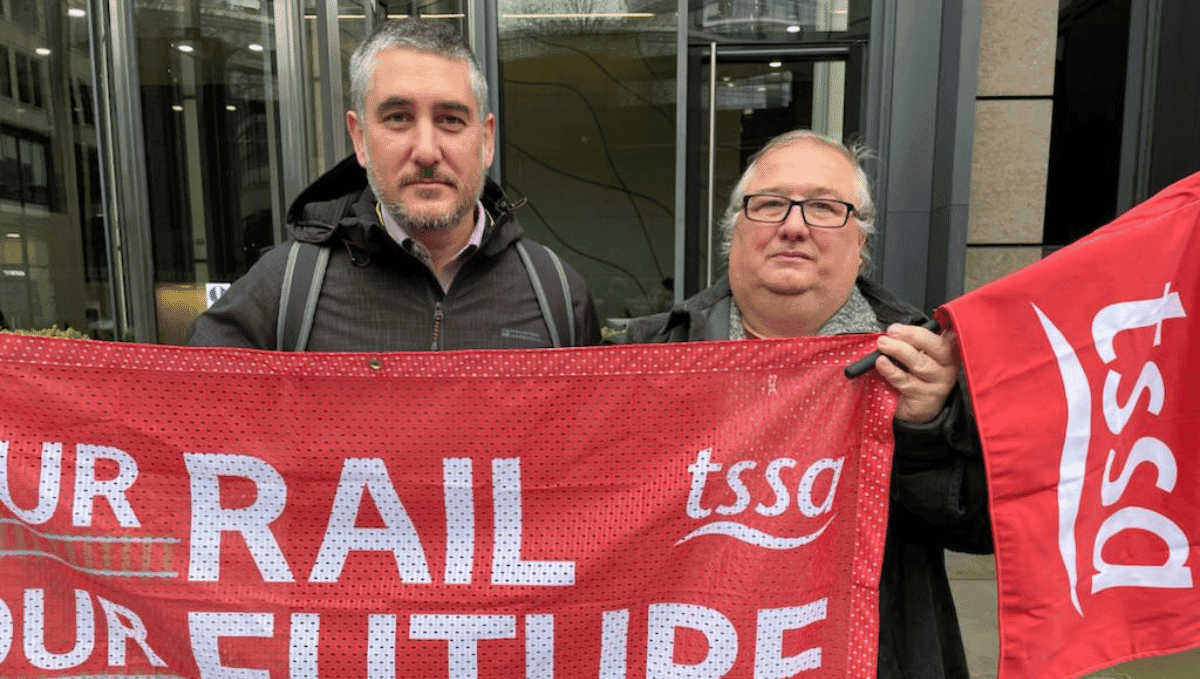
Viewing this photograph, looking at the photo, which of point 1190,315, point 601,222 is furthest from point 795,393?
point 601,222

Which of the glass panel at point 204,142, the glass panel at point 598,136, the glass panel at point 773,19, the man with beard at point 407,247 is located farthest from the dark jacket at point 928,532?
the glass panel at point 204,142

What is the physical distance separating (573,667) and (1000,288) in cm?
128

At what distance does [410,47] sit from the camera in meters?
2.08

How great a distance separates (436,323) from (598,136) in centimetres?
503

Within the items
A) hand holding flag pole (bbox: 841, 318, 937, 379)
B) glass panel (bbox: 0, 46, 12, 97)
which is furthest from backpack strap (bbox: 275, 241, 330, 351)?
glass panel (bbox: 0, 46, 12, 97)

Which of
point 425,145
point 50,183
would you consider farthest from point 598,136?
point 425,145

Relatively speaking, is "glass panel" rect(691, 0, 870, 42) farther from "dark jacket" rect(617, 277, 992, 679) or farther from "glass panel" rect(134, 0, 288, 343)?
"dark jacket" rect(617, 277, 992, 679)

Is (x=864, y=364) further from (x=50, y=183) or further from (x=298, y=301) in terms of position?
(x=50, y=183)

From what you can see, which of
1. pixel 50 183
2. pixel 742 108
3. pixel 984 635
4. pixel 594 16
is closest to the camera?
pixel 984 635

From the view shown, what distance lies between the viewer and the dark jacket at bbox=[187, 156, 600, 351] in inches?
81.8

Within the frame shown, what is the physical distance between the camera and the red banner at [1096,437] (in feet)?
5.95

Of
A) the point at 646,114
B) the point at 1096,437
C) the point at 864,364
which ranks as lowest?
the point at 1096,437

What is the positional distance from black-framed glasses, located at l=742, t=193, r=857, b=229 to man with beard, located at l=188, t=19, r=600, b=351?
0.61 meters

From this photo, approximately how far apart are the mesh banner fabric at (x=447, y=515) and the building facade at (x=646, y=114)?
154 inches
